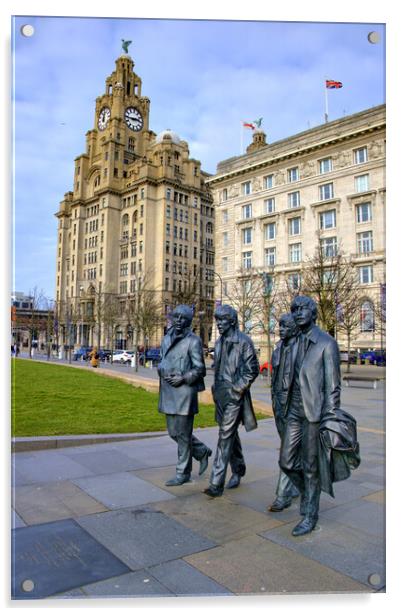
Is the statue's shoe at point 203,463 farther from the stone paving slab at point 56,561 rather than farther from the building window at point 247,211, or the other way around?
the building window at point 247,211

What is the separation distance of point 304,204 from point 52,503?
46.7m

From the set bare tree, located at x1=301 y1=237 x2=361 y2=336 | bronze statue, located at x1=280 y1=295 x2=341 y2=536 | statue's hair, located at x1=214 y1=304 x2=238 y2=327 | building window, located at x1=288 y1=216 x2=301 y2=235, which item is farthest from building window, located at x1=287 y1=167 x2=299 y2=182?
bronze statue, located at x1=280 y1=295 x2=341 y2=536

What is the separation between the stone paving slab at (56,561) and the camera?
3.02 meters

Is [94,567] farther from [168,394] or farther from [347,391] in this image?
[347,391]

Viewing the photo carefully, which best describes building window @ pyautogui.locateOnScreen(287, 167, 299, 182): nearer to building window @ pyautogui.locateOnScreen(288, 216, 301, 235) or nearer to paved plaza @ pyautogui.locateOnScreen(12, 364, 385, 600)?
building window @ pyautogui.locateOnScreen(288, 216, 301, 235)

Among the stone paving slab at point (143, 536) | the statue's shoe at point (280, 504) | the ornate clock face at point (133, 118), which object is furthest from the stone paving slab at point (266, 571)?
the ornate clock face at point (133, 118)

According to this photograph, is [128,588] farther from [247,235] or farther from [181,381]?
[247,235]

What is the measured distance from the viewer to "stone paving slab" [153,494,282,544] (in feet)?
13.6

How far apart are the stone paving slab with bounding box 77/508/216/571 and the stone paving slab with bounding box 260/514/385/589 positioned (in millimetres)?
714

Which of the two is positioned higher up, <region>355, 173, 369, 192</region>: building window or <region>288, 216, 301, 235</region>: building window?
<region>355, 173, 369, 192</region>: building window

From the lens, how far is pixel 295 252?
161 ft

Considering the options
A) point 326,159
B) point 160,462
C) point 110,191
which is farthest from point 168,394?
point 110,191

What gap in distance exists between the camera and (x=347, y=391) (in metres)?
19.8

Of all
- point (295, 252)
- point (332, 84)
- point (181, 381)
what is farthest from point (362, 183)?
point (181, 381)
